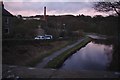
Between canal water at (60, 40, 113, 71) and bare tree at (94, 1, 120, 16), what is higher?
bare tree at (94, 1, 120, 16)

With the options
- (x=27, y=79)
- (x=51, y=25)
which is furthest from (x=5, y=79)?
(x=51, y=25)

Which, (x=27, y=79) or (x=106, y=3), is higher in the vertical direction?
(x=106, y=3)

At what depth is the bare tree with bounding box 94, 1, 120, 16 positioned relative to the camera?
26.4 metres

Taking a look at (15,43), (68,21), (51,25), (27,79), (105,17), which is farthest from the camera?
(68,21)

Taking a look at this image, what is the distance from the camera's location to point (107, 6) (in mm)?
27344

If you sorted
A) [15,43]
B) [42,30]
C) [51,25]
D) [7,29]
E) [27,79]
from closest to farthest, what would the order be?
[27,79] < [15,43] < [7,29] < [42,30] < [51,25]

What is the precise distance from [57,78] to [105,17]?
16893 millimetres

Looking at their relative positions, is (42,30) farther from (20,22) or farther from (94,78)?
(94,78)

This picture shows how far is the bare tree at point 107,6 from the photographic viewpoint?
26362mm

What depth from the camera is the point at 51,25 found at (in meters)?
71.2

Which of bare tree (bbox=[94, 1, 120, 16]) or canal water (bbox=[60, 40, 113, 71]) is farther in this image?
bare tree (bbox=[94, 1, 120, 16])

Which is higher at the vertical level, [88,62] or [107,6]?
[107,6]

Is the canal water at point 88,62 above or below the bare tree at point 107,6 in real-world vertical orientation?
below

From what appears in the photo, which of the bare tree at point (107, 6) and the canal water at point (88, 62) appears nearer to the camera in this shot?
the canal water at point (88, 62)
